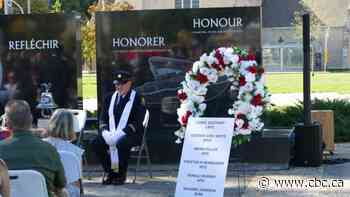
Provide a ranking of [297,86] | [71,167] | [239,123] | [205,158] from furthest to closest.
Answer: [297,86] < [239,123] < [205,158] < [71,167]

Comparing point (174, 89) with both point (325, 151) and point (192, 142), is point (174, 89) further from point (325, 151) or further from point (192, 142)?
point (192, 142)

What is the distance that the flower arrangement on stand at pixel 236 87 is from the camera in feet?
25.5

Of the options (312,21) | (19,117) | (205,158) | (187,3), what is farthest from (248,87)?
(187,3)

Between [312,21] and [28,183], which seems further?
[312,21]

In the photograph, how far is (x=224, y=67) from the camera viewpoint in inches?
310

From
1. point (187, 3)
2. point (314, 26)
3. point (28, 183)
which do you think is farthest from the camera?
point (187, 3)

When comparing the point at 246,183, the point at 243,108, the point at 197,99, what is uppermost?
the point at 197,99

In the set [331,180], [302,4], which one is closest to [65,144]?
[331,180]

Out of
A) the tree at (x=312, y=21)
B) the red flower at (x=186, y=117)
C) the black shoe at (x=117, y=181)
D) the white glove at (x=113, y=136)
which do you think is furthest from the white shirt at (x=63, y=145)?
the tree at (x=312, y=21)

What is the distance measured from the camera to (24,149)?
501cm

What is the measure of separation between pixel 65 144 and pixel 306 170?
5089 millimetres

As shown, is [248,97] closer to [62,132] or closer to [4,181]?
[62,132]

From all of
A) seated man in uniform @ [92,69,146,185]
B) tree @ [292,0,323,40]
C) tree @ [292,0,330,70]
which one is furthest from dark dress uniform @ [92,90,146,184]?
tree @ [292,0,323,40]

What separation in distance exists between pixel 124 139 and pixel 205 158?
107 inches
